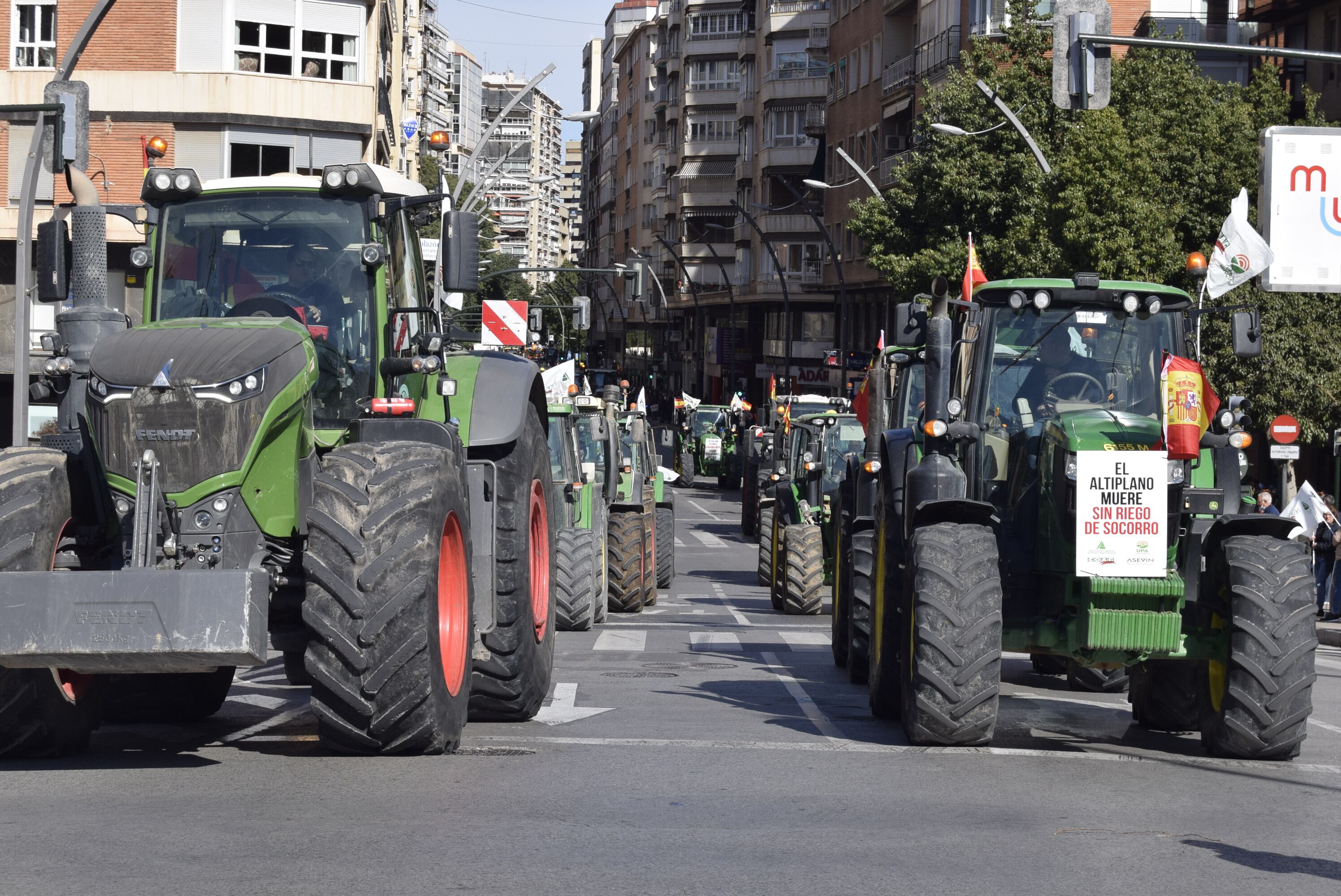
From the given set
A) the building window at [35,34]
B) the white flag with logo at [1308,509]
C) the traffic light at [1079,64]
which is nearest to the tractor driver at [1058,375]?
the traffic light at [1079,64]

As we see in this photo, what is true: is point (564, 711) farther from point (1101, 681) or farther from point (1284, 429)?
point (1284, 429)

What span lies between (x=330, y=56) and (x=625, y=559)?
72.4 feet

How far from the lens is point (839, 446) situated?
981 inches

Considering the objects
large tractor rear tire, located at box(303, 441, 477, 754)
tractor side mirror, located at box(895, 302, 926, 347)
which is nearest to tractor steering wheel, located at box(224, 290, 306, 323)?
large tractor rear tire, located at box(303, 441, 477, 754)

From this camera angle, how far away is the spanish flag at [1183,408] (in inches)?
390

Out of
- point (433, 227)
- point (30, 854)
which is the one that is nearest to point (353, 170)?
point (30, 854)

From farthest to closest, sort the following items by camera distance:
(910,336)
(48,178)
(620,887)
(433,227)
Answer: (433,227) < (48,178) < (910,336) < (620,887)

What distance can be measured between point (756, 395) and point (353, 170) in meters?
81.6

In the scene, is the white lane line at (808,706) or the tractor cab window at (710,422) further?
the tractor cab window at (710,422)

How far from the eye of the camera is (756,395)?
298 ft

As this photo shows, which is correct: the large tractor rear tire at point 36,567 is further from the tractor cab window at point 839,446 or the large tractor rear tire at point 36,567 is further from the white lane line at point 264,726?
the tractor cab window at point 839,446

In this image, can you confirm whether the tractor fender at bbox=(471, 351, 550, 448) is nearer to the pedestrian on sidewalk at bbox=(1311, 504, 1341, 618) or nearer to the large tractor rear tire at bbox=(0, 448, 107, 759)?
the large tractor rear tire at bbox=(0, 448, 107, 759)

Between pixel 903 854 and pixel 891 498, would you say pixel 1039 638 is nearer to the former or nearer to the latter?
pixel 891 498

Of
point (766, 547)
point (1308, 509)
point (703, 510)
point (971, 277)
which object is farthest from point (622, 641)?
point (703, 510)
